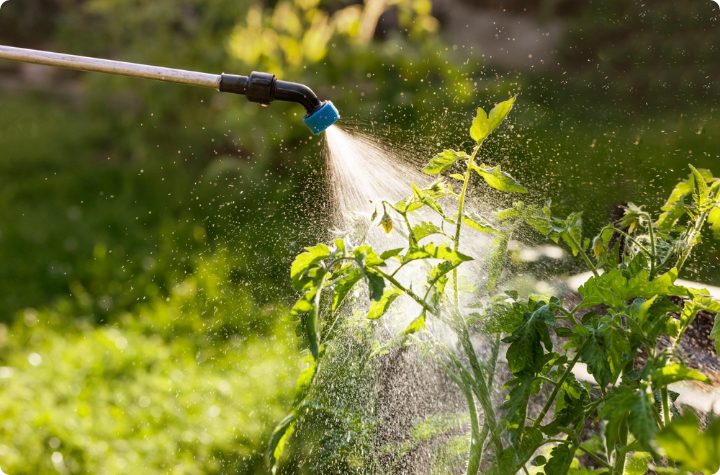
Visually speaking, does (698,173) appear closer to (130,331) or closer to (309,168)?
(130,331)

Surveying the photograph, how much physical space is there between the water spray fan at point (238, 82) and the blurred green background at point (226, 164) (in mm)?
464

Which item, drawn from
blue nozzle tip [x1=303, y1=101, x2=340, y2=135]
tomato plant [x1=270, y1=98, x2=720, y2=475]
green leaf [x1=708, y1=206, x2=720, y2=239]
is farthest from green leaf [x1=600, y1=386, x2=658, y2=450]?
blue nozzle tip [x1=303, y1=101, x2=340, y2=135]

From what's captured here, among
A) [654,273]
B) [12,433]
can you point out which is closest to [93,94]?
[12,433]

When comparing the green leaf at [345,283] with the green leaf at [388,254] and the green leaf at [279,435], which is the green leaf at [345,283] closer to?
the green leaf at [388,254]

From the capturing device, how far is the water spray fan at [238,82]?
133 centimetres

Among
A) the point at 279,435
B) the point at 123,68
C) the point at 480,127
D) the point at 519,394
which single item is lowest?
the point at 279,435

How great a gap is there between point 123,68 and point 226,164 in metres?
2.84

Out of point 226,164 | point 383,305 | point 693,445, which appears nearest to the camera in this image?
point 693,445

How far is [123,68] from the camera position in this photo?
135cm

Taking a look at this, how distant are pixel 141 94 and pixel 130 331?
2.44 metres

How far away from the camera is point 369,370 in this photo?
1416 mm

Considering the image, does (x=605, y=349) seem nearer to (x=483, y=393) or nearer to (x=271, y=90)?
(x=483, y=393)

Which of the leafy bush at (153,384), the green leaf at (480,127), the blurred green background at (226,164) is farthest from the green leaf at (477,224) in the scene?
the leafy bush at (153,384)

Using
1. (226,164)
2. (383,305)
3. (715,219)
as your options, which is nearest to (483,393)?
(383,305)
